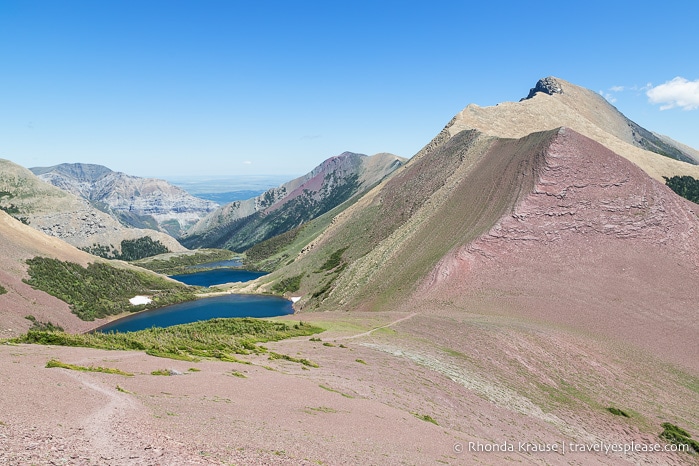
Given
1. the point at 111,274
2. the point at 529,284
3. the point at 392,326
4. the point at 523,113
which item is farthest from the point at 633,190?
the point at 111,274

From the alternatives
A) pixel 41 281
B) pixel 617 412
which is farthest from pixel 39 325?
pixel 617 412

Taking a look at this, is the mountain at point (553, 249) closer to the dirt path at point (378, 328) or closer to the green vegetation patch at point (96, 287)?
the dirt path at point (378, 328)

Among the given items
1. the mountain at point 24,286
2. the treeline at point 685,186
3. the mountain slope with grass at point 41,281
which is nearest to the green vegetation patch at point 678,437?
the mountain slope with grass at point 41,281

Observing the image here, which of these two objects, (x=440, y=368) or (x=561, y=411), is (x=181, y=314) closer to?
(x=440, y=368)

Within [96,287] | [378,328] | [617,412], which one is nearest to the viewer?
[617,412]

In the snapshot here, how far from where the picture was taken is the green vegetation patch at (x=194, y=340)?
37375mm

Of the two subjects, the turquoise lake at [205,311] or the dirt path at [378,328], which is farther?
the turquoise lake at [205,311]

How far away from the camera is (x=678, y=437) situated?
131 feet

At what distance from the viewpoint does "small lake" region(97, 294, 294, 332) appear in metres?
113

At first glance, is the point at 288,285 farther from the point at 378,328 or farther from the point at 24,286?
the point at 378,328

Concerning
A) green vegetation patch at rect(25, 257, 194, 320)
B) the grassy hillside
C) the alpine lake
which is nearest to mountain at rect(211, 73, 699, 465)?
the grassy hillside

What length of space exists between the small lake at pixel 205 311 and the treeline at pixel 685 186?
497 ft

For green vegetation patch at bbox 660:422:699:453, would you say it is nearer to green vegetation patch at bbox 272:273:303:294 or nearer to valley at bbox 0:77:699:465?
valley at bbox 0:77:699:465

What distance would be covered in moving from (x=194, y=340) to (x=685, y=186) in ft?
619
